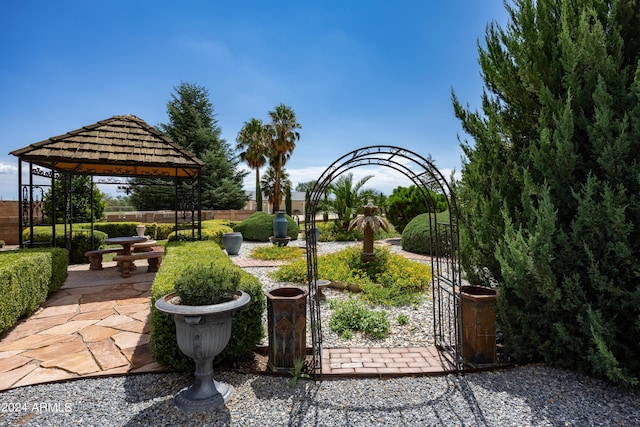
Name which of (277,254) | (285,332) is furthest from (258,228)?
(285,332)

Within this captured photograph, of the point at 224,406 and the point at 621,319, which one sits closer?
the point at 224,406

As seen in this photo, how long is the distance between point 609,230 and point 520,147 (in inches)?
56.5

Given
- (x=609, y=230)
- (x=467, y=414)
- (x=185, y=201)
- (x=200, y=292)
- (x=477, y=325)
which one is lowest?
(x=467, y=414)

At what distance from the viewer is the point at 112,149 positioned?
22.5ft

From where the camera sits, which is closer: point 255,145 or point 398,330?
point 398,330

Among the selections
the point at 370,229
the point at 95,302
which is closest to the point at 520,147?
the point at 370,229

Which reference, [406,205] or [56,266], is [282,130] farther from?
[56,266]

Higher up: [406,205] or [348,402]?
[406,205]

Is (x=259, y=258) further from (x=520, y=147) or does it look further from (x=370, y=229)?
(x=520, y=147)

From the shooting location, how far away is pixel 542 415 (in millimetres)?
2383

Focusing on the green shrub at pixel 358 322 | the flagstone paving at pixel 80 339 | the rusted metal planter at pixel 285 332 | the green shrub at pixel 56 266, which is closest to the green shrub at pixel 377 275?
the green shrub at pixel 358 322

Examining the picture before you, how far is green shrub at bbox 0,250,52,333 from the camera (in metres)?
3.84

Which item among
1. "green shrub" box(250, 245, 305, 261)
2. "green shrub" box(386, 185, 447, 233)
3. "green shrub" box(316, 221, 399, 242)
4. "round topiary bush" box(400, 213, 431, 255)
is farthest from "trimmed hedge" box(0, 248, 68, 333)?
Answer: "green shrub" box(386, 185, 447, 233)

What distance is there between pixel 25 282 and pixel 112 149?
346cm
